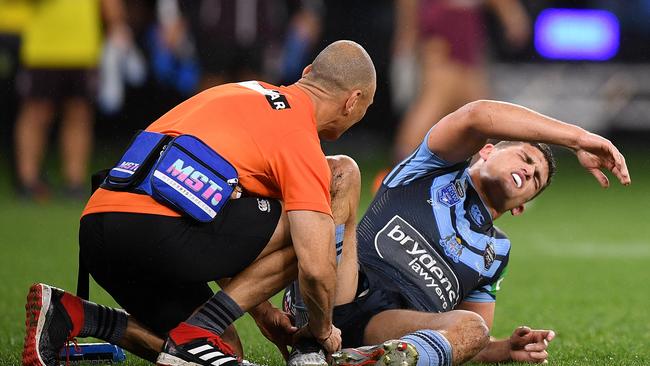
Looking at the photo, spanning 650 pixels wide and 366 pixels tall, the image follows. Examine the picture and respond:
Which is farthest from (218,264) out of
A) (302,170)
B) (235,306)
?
(302,170)

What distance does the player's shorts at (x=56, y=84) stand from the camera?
31.8 ft

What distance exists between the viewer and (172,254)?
3.70 metres

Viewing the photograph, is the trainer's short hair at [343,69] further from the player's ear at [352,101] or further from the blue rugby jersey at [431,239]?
the blue rugby jersey at [431,239]

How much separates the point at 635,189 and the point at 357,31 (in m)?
4.18

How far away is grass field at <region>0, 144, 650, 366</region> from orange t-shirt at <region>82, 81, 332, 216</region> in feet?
A: 2.53

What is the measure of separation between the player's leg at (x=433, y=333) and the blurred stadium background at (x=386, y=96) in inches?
86.8

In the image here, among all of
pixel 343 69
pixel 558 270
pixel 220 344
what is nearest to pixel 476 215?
pixel 343 69

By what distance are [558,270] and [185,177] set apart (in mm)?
3684

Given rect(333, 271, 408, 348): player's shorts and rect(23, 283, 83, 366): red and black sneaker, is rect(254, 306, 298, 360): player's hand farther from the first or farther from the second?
rect(23, 283, 83, 366): red and black sneaker

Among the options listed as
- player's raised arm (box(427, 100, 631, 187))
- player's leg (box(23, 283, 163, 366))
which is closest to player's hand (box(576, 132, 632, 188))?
player's raised arm (box(427, 100, 631, 187))

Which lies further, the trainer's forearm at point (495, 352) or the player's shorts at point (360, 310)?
the trainer's forearm at point (495, 352)

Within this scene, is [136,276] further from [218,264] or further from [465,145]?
[465,145]

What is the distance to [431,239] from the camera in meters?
4.23

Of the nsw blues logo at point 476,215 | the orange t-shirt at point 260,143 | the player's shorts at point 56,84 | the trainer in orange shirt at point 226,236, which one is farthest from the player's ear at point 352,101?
the player's shorts at point 56,84
